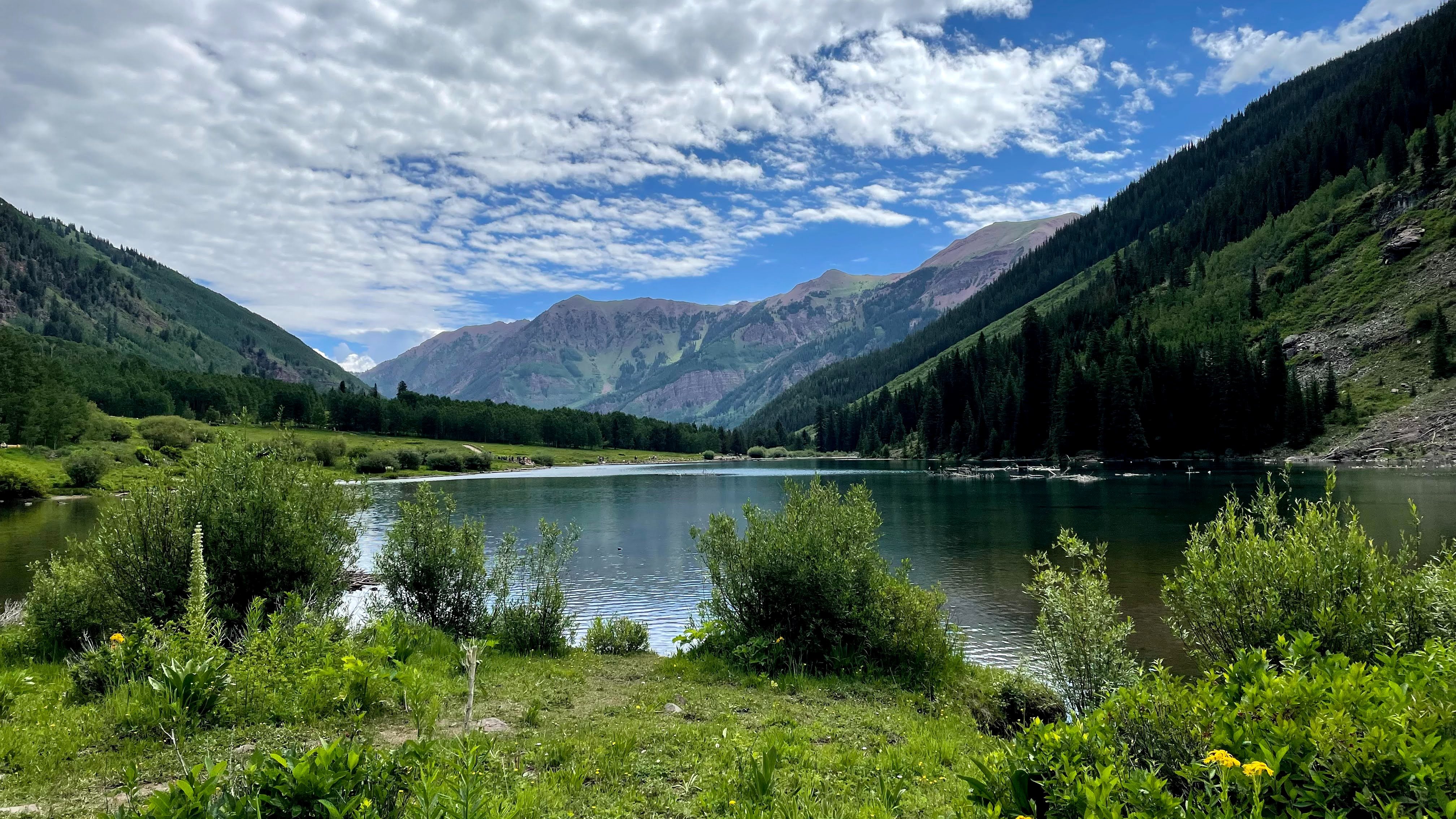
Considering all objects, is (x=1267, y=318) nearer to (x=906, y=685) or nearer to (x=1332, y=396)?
(x=1332, y=396)

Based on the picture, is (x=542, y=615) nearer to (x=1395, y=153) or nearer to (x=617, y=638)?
(x=617, y=638)

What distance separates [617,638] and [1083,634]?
15916 millimetres

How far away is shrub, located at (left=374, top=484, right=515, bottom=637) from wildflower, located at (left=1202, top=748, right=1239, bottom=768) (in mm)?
22699

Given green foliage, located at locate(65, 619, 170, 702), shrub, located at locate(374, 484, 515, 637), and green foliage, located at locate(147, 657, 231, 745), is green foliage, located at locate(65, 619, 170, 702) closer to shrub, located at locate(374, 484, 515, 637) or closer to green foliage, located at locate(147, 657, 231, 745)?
green foliage, located at locate(147, 657, 231, 745)

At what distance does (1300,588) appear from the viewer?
12.2 m

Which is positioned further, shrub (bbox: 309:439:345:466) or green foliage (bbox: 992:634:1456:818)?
shrub (bbox: 309:439:345:466)

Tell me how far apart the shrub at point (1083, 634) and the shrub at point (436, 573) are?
18.4 meters

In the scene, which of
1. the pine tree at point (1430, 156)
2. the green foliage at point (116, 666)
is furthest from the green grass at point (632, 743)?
the pine tree at point (1430, 156)

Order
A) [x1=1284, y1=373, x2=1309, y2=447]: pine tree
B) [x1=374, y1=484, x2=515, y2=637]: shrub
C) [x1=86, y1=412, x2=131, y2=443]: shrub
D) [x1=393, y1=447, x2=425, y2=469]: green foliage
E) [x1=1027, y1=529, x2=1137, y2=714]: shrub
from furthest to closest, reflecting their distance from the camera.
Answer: [x1=393, y1=447, x2=425, y2=469]: green foliage, [x1=86, y1=412, x2=131, y2=443]: shrub, [x1=1284, y1=373, x2=1309, y2=447]: pine tree, [x1=374, y1=484, x2=515, y2=637]: shrub, [x1=1027, y1=529, x2=1137, y2=714]: shrub

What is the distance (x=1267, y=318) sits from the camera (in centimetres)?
15088

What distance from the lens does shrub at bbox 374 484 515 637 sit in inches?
942

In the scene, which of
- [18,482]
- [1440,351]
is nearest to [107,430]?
[18,482]

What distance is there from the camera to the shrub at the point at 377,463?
148000 millimetres

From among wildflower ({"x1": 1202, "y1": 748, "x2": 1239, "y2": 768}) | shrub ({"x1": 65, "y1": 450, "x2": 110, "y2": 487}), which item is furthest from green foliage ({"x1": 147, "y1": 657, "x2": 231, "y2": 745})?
shrub ({"x1": 65, "y1": 450, "x2": 110, "y2": 487})
